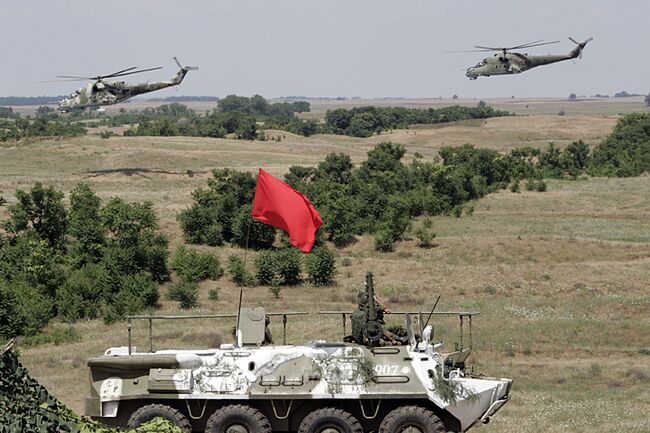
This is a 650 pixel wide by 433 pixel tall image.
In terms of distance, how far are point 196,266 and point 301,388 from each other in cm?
2493

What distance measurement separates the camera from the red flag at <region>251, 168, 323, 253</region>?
15820 mm

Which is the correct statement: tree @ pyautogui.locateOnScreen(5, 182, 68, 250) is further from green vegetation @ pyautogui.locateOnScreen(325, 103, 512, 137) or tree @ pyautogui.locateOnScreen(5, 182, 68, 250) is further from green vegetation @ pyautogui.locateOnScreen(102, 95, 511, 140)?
green vegetation @ pyautogui.locateOnScreen(325, 103, 512, 137)

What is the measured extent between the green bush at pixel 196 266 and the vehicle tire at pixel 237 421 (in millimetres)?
24180

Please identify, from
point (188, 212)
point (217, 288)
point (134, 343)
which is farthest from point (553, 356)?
point (188, 212)

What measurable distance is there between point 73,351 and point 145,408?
1062 centimetres

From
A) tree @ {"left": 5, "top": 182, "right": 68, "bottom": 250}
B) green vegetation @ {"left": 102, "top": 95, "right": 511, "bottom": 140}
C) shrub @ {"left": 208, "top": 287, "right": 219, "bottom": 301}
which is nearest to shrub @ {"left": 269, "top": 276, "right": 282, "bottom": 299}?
shrub @ {"left": 208, "top": 287, "right": 219, "bottom": 301}

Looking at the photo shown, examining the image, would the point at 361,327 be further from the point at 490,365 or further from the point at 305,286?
the point at 305,286

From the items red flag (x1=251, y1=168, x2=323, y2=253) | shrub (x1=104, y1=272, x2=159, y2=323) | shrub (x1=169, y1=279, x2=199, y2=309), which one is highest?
red flag (x1=251, y1=168, x2=323, y2=253)

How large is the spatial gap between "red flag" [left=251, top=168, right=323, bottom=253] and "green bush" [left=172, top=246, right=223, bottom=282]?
940 inches

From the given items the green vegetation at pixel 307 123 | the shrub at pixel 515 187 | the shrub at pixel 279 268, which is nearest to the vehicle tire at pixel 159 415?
the shrub at pixel 279 268

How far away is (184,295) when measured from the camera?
35.5 meters

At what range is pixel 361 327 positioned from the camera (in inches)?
626

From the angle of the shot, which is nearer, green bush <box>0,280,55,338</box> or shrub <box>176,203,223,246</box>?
green bush <box>0,280,55,338</box>

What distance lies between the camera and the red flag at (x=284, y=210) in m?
15.8
